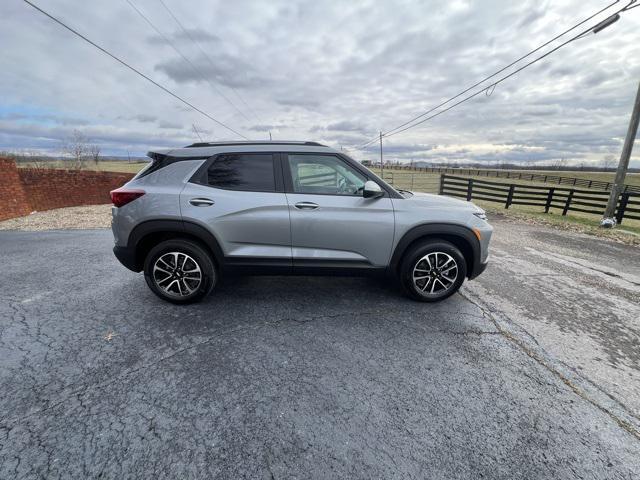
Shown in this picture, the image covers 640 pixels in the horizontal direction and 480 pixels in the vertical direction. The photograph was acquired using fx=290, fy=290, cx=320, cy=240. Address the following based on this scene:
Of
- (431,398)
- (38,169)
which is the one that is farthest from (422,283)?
(38,169)

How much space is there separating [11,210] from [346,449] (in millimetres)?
12658

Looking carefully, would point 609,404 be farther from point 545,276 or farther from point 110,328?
point 110,328

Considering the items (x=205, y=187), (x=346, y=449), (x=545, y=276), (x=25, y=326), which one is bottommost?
(x=545, y=276)

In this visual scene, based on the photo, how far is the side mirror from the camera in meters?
3.01

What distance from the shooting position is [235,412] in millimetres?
1950

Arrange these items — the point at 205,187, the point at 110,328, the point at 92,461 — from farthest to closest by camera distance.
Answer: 1. the point at 205,187
2. the point at 110,328
3. the point at 92,461

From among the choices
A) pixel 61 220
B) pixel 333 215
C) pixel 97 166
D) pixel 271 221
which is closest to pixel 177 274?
pixel 271 221

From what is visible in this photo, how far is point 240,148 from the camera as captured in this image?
3285mm

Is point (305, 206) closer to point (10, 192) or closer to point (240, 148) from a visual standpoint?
point (240, 148)

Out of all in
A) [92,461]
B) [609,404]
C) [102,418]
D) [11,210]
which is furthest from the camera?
[11,210]

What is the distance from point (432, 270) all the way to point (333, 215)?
1349mm

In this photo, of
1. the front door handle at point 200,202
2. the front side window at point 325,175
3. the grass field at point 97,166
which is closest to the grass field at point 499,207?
the grass field at point 97,166

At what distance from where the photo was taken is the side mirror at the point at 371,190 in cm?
301

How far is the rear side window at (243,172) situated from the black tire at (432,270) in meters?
1.77
